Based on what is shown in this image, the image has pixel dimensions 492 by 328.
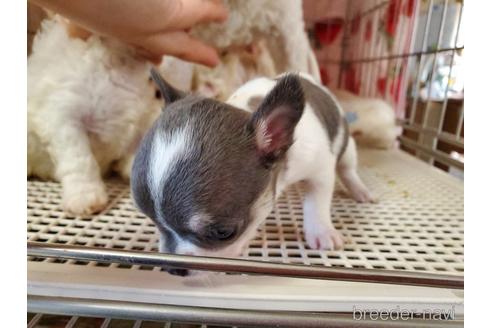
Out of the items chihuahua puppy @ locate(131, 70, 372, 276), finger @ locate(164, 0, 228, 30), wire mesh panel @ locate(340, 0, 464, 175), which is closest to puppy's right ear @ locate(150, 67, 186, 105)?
chihuahua puppy @ locate(131, 70, 372, 276)

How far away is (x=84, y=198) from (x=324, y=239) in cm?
64

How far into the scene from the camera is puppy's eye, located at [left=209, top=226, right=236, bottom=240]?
710mm

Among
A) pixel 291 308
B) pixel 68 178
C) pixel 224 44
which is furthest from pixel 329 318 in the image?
pixel 224 44

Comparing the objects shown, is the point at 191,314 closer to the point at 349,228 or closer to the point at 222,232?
the point at 222,232

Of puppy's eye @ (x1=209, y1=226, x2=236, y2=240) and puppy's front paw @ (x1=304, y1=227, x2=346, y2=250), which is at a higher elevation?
puppy's eye @ (x1=209, y1=226, x2=236, y2=240)

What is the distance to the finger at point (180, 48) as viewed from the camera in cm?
112

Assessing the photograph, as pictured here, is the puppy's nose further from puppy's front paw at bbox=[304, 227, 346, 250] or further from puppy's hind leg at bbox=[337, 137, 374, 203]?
puppy's hind leg at bbox=[337, 137, 374, 203]

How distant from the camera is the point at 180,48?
1215mm

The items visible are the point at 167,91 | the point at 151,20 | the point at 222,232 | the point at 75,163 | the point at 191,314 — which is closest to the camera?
the point at 191,314

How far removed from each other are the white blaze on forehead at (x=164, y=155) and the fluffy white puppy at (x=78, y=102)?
466 millimetres

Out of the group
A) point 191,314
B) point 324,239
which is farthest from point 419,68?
point 191,314

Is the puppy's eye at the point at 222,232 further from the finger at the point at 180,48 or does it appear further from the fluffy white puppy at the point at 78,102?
the finger at the point at 180,48

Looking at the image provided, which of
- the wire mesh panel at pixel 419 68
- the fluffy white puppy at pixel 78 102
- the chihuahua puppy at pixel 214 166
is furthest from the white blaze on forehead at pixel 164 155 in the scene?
the wire mesh panel at pixel 419 68
